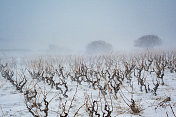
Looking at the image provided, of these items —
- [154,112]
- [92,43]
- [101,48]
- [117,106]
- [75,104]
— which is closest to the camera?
[154,112]

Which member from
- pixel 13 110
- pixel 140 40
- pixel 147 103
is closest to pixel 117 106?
pixel 147 103

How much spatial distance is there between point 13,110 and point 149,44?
3559 cm

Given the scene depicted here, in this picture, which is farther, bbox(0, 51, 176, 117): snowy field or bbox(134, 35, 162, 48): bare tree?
bbox(134, 35, 162, 48): bare tree

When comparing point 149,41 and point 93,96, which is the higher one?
point 149,41

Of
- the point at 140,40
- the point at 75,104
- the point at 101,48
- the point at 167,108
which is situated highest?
the point at 140,40

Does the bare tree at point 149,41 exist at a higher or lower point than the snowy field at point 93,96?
higher

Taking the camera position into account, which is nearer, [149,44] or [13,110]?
[13,110]

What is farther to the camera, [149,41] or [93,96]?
[149,41]

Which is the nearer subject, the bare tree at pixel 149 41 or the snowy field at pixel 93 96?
the snowy field at pixel 93 96

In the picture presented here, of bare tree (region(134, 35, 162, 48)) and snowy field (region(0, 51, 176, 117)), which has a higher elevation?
bare tree (region(134, 35, 162, 48))

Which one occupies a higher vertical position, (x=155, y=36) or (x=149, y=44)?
(x=155, y=36)

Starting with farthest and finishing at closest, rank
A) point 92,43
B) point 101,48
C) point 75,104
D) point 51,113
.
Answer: point 92,43
point 101,48
point 75,104
point 51,113

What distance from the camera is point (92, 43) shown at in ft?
122

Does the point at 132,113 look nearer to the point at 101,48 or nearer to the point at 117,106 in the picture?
the point at 117,106
